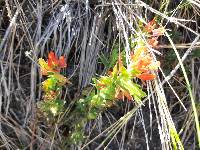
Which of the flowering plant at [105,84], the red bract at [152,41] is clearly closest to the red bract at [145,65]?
the flowering plant at [105,84]

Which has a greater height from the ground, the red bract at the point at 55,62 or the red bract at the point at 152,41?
the red bract at the point at 152,41

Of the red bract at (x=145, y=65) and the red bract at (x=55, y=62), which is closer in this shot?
the red bract at (x=145, y=65)

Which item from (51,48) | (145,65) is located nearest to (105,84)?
(145,65)

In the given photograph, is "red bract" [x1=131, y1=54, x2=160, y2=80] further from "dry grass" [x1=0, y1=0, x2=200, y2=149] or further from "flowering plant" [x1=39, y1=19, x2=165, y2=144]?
"dry grass" [x1=0, y1=0, x2=200, y2=149]

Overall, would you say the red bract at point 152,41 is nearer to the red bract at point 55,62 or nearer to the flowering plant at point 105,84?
the flowering plant at point 105,84

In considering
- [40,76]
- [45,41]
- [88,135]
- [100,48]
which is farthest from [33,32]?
[88,135]

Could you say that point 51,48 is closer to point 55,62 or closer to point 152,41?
point 55,62

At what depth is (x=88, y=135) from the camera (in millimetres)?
1618

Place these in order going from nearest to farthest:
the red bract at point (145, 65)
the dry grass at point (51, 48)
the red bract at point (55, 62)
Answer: the red bract at point (145, 65) → the red bract at point (55, 62) → the dry grass at point (51, 48)

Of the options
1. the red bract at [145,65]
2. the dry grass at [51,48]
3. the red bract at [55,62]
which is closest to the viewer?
the red bract at [145,65]

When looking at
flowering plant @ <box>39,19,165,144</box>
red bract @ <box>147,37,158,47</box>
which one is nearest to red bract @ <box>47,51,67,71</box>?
flowering plant @ <box>39,19,165,144</box>

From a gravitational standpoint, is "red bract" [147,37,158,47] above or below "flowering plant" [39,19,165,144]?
above

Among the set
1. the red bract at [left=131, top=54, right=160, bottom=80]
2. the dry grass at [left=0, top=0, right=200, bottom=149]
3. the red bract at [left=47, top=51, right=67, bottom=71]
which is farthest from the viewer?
the dry grass at [left=0, top=0, right=200, bottom=149]

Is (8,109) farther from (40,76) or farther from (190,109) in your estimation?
(190,109)
